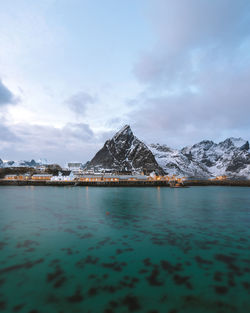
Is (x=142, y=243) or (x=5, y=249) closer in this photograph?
(x=5, y=249)

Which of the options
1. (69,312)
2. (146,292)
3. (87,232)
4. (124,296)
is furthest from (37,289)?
(87,232)

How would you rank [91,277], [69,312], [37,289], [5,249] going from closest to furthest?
[69,312], [37,289], [91,277], [5,249]

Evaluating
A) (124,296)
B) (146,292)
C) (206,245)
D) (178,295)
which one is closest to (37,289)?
(124,296)

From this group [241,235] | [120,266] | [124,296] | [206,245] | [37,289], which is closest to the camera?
[124,296]

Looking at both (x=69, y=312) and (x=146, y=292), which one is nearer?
(x=69, y=312)

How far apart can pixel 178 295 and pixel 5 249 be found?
51.6ft

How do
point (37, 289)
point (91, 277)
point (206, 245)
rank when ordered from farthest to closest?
1. point (206, 245)
2. point (91, 277)
3. point (37, 289)

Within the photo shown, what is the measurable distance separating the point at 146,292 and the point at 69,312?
165 inches

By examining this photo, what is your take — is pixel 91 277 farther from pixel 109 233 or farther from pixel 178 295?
pixel 109 233

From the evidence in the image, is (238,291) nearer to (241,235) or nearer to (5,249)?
(241,235)

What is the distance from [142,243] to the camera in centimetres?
1906

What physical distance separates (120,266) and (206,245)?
9.72 m

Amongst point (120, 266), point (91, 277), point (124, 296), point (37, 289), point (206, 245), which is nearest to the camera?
point (124, 296)

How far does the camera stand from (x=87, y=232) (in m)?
23.2
